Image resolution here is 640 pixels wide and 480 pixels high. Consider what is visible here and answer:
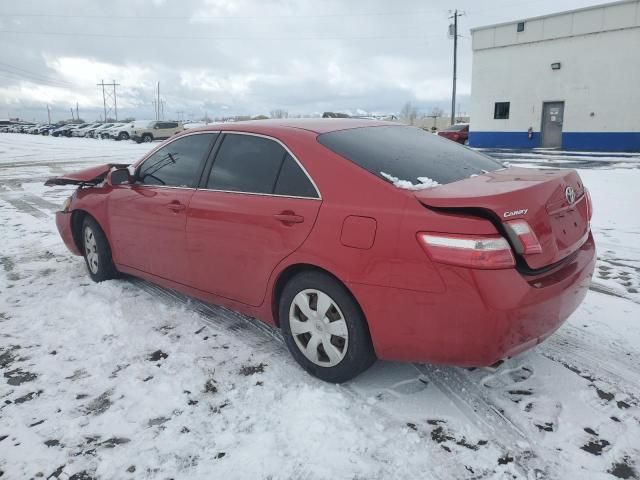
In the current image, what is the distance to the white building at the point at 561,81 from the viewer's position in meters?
22.3

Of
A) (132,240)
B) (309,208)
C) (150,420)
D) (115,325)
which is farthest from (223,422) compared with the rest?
(132,240)

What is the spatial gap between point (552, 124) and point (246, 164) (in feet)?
83.6

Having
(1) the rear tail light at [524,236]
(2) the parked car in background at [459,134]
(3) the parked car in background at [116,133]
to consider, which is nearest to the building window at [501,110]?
(2) the parked car in background at [459,134]

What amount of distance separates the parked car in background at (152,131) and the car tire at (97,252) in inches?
1359

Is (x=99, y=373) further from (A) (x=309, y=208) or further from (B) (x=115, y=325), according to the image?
(A) (x=309, y=208)

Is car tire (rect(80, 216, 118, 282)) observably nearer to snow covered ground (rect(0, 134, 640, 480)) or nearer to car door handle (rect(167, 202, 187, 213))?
snow covered ground (rect(0, 134, 640, 480))

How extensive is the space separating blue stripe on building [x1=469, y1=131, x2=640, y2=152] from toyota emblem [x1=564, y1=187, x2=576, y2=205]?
77.8 feet

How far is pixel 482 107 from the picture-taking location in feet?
89.7

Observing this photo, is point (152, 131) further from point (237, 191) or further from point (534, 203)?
point (534, 203)

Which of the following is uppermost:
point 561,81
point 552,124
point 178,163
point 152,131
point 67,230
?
point 561,81

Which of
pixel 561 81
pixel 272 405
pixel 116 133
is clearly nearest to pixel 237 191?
pixel 272 405

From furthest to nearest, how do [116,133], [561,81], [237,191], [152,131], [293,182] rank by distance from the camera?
[116,133], [152,131], [561,81], [237,191], [293,182]

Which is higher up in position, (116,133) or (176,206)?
(116,133)

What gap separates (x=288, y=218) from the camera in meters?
3.04
